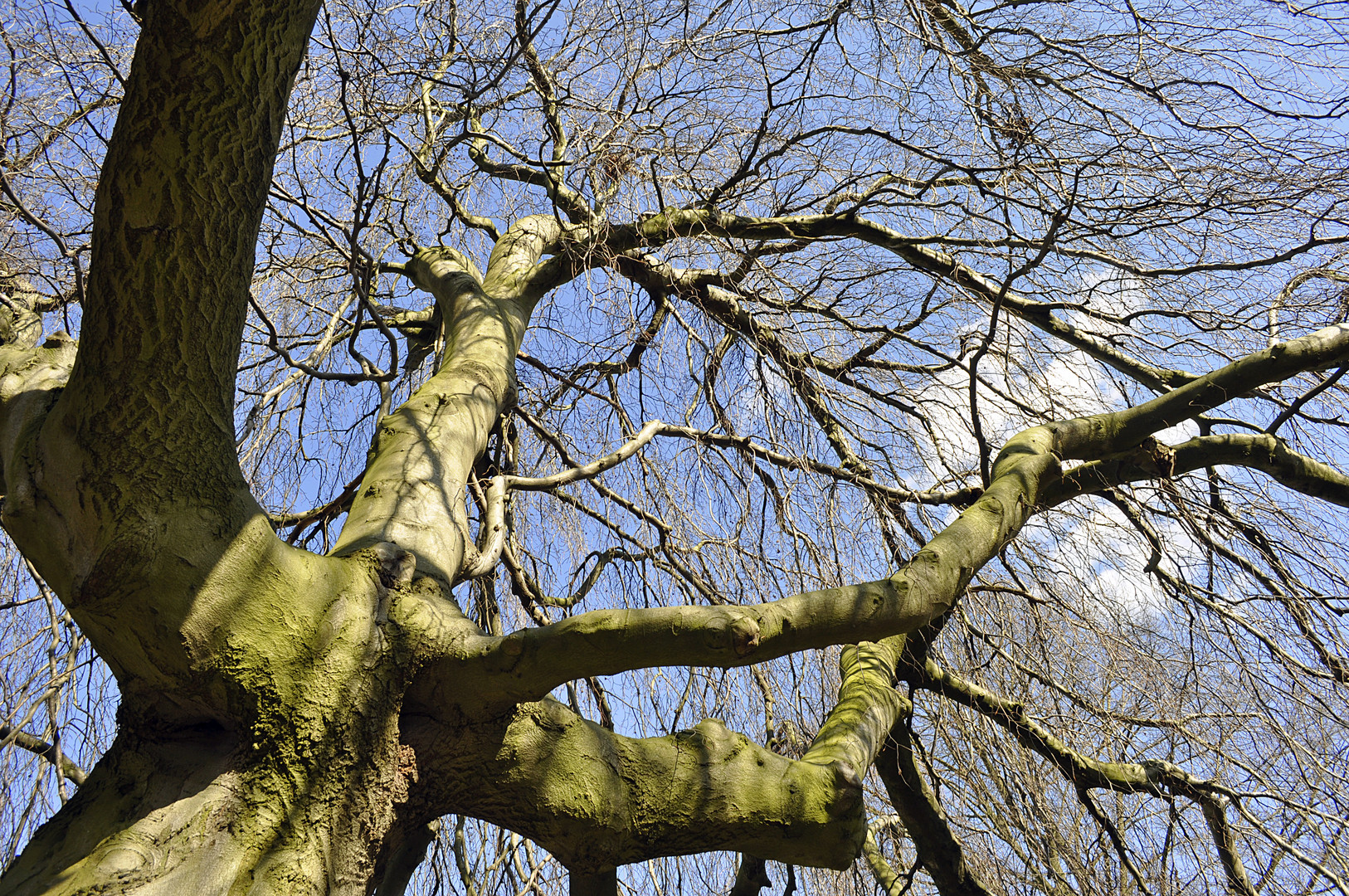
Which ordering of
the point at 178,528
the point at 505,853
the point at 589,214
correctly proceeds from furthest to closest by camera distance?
1. the point at 589,214
2. the point at 505,853
3. the point at 178,528

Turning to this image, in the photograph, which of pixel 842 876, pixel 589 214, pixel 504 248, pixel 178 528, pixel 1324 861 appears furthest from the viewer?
pixel 504 248

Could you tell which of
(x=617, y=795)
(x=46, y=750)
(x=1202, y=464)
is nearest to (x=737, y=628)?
(x=617, y=795)

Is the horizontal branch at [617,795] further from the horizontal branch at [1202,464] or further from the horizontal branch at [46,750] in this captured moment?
the horizontal branch at [1202,464]

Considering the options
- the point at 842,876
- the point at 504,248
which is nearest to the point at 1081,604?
the point at 842,876

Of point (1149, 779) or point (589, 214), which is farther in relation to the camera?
point (589, 214)

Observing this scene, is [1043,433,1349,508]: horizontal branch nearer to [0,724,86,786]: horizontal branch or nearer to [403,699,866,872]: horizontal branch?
[403,699,866,872]: horizontal branch

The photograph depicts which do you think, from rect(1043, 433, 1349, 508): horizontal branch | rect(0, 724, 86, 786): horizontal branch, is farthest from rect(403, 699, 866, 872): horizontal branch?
rect(1043, 433, 1349, 508): horizontal branch

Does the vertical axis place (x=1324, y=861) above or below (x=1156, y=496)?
below

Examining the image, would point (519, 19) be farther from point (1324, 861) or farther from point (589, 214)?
point (1324, 861)

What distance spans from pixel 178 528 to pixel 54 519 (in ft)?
0.75

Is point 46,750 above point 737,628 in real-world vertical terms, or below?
below

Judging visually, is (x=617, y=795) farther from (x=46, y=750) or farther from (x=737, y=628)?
(x=46, y=750)

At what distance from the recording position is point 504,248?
3543 mm

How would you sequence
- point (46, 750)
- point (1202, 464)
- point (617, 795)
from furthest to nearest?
point (1202, 464) → point (46, 750) → point (617, 795)
